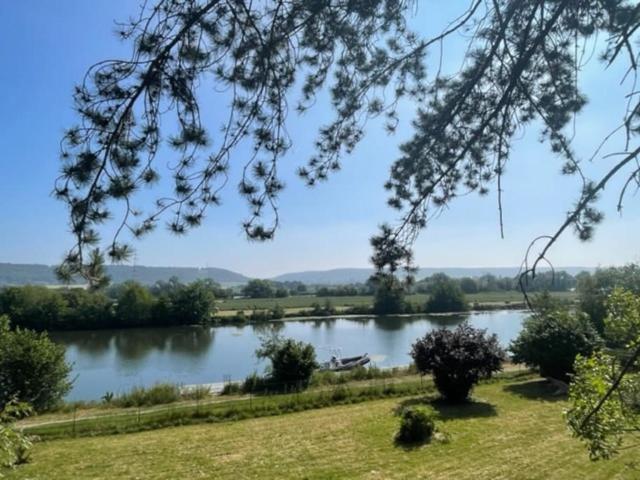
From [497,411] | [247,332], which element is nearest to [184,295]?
[247,332]

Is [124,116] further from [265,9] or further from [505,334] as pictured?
[505,334]

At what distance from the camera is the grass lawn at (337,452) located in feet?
25.7

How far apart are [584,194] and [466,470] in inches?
246

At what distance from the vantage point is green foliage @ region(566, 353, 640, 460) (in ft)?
15.7

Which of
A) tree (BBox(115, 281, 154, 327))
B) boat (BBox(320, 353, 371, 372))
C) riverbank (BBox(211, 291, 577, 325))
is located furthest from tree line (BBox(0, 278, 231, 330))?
boat (BBox(320, 353, 371, 372))

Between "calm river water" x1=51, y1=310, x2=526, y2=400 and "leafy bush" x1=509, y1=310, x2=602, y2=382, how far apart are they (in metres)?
7.16

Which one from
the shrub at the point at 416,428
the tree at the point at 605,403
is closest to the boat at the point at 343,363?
the shrub at the point at 416,428

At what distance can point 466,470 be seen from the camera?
7.76m

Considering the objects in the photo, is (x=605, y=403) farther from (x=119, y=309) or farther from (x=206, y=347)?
(x=119, y=309)

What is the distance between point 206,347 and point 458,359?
27.0m

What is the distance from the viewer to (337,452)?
9.05 meters

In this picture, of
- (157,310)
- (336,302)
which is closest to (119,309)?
(157,310)

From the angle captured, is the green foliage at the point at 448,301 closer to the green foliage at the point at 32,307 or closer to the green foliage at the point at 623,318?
the green foliage at the point at 32,307

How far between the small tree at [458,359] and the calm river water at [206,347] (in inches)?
422
